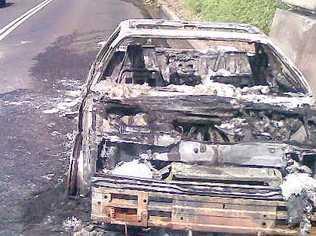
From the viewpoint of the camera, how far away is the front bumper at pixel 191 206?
4191 mm

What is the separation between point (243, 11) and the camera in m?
13.5

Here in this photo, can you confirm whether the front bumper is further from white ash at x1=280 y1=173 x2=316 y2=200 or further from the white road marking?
the white road marking

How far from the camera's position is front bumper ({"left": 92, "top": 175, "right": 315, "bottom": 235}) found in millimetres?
4191

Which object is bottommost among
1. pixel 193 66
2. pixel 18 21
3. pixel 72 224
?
pixel 18 21

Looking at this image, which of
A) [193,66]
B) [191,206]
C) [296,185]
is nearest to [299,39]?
[193,66]

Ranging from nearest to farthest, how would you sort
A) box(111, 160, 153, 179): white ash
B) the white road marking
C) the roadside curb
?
box(111, 160, 153, 179): white ash, the white road marking, the roadside curb

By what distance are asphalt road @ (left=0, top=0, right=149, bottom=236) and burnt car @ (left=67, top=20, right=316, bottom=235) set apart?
0.58m

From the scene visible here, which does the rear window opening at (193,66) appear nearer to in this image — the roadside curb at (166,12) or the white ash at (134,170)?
the white ash at (134,170)

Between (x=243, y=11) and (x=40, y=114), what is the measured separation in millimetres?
6603

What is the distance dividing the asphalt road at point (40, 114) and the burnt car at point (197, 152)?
584mm

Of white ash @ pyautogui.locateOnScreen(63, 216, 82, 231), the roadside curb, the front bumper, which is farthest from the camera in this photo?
the roadside curb

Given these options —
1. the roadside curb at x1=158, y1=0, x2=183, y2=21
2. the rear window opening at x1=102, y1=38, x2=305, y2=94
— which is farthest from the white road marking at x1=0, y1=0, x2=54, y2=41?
the rear window opening at x1=102, y1=38, x2=305, y2=94

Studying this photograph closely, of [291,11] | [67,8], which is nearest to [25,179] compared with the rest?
[291,11]

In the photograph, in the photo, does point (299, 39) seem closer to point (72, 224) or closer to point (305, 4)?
point (305, 4)
